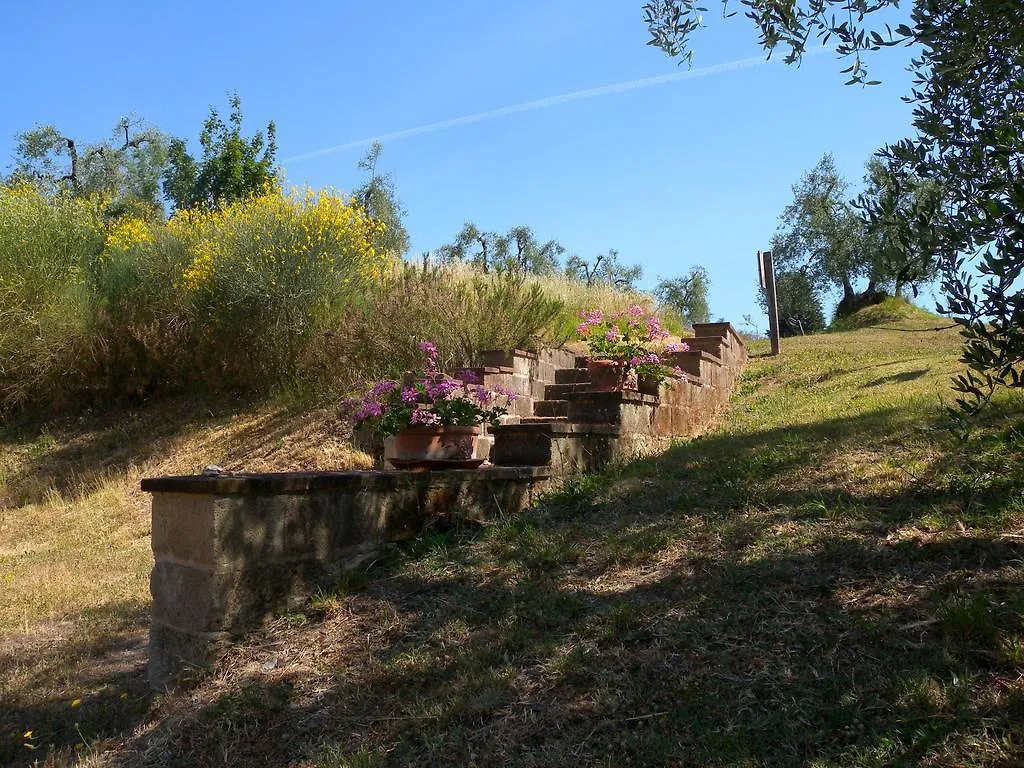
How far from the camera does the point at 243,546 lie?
4023mm

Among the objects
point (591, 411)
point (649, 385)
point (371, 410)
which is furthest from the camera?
point (649, 385)

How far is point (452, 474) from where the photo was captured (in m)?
5.02

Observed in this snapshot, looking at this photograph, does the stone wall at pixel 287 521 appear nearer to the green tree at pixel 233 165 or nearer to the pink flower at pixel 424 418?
the pink flower at pixel 424 418

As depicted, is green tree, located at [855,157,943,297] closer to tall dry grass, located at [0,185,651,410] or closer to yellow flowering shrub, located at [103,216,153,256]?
tall dry grass, located at [0,185,651,410]

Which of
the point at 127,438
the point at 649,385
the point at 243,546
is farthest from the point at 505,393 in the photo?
the point at 127,438

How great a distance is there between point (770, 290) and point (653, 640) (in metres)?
9.40

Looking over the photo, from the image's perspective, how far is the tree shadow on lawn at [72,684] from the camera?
3734 millimetres

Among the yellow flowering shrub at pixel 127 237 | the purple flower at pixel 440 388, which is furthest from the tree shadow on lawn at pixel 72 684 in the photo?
the yellow flowering shrub at pixel 127 237

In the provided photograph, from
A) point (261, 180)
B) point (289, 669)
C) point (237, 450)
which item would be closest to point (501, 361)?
point (237, 450)

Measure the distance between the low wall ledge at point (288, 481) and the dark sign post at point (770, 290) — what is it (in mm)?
7796

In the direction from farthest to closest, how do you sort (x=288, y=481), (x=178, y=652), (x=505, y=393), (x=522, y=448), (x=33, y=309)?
(x=33, y=309) → (x=505, y=393) → (x=522, y=448) → (x=288, y=481) → (x=178, y=652)

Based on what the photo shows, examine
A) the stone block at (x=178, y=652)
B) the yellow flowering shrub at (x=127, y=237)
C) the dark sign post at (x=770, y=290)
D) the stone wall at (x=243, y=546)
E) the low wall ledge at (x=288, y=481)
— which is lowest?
the stone block at (x=178, y=652)

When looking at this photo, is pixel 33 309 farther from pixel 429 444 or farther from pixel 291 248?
pixel 429 444

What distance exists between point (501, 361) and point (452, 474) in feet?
9.92
